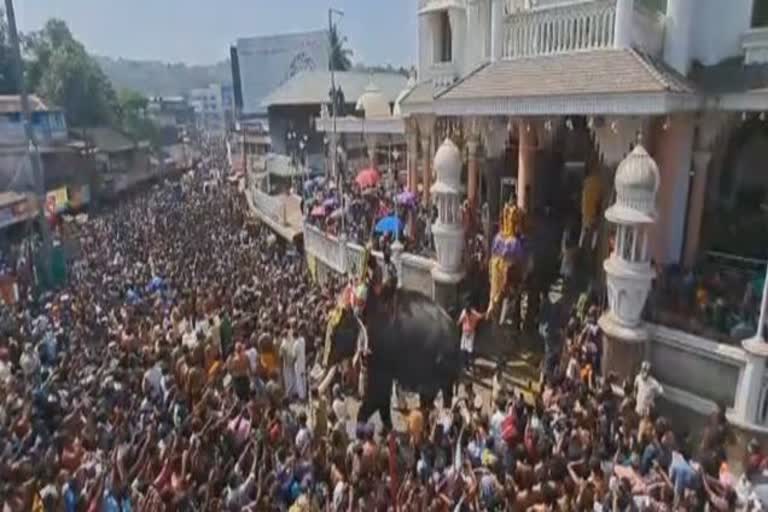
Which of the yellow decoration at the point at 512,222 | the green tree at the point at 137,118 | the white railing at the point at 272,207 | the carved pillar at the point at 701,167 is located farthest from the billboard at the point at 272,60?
the carved pillar at the point at 701,167

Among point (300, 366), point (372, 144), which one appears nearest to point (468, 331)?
point (300, 366)

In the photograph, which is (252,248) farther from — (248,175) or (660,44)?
(248,175)

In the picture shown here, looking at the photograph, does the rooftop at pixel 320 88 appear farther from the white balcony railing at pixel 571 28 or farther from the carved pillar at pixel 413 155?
the white balcony railing at pixel 571 28

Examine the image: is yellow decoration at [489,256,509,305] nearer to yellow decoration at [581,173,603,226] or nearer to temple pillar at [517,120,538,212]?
yellow decoration at [581,173,603,226]

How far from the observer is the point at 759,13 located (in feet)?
33.1

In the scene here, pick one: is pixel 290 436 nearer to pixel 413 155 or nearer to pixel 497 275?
pixel 497 275

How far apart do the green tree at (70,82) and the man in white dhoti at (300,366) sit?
4407cm

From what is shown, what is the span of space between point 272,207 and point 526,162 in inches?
629

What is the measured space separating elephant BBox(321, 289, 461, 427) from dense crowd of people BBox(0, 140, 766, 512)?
1.37 ft

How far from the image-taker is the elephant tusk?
10156 mm

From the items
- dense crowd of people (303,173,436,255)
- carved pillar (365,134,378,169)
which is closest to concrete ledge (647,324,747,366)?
dense crowd of people (303,173,436,255)

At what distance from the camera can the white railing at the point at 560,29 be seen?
10625 millimetres

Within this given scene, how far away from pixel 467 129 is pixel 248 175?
30568 mm

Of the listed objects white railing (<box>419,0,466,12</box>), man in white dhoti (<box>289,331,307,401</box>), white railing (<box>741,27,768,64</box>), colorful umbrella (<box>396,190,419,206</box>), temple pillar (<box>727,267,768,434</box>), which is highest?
white railing (<box>419,0,466,12</box>)
